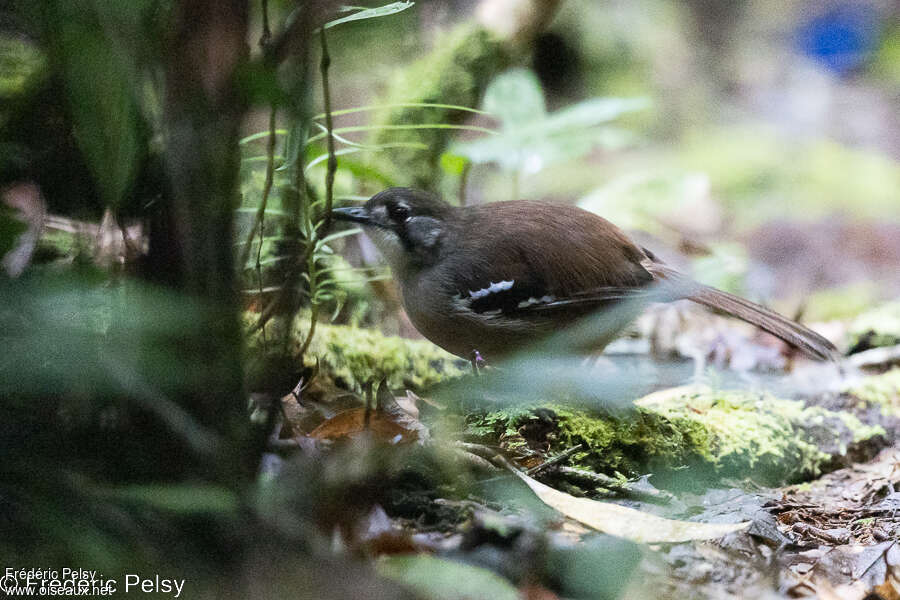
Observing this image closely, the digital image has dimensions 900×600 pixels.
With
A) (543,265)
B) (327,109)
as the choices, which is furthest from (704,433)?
(327,109)

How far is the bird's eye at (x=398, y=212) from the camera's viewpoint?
371 centimetres

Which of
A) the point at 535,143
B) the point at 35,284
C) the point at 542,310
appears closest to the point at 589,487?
the point at 542,310

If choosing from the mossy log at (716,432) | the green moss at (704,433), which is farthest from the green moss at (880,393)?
the green moss at (704,433)

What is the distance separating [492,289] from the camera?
3.51 m

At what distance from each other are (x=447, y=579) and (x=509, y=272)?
2064mm

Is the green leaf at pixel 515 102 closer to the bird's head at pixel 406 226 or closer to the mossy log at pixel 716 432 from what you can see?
the bird's head at pixel 406 226

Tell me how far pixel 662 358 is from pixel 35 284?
3.75m

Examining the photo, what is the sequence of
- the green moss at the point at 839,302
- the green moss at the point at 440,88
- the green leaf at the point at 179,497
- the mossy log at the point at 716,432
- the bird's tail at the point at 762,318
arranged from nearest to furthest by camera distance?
the green leaf at the point at 179,497 → the mossy log at the point at 716,432 → the bird's tail at the point at 762,318 → the green moss at the point at 440,88 → the green moss at the point at 839,302

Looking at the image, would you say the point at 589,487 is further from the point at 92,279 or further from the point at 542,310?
the point at 92,279

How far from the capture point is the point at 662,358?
4738 mm

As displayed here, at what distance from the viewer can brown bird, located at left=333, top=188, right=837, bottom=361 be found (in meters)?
3.44

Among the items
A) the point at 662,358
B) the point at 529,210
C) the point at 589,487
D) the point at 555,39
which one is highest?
the point at 555,39

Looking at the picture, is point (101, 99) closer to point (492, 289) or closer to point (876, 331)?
point (492, 289)

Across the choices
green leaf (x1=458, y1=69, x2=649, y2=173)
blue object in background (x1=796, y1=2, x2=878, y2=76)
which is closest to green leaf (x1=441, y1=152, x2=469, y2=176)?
green leaf (x1=458, y1=69, x2=649, y2=173)
